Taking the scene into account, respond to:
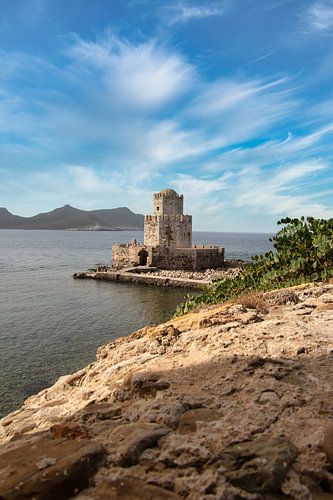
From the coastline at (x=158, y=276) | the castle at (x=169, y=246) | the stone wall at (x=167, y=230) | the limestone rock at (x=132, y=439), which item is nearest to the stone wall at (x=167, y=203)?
the castle at (x=169, y=246)

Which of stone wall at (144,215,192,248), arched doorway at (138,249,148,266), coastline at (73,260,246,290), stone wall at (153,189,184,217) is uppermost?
stone wall at (153,189,184,217)

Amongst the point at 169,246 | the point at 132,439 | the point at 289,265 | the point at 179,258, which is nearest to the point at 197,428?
the point at 132,439

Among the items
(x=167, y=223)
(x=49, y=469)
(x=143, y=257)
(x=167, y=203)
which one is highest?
(x=167, y=203)

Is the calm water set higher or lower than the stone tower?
lower

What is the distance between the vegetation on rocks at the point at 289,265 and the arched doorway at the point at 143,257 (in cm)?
3473

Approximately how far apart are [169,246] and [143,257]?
357cm

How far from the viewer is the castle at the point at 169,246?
42844 millimetres

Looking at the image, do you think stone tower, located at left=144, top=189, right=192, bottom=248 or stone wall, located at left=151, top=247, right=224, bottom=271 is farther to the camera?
stone tower, located at left=144, top=189, right=192, bottom=248

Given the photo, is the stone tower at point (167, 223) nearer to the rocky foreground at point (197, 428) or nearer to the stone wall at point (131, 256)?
the stone wall at point (131, 256)

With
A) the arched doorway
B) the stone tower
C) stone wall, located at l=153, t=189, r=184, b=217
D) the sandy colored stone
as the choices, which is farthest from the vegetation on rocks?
the arched doorway

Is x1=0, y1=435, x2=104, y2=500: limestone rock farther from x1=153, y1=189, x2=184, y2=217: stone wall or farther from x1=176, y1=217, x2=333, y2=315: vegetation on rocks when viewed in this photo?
x1=153, y1=189, x2=184, y2=217: stone wall

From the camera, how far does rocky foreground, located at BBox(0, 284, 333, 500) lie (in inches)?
80.0

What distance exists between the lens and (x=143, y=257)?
45.2 meters

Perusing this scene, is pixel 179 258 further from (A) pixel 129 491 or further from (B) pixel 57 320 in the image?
(A) pixel 129 491
